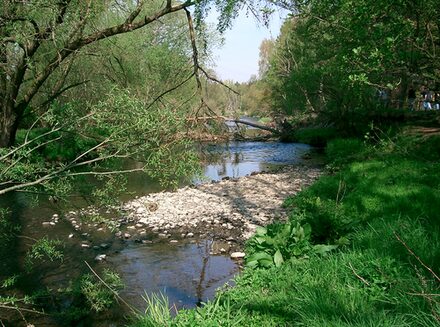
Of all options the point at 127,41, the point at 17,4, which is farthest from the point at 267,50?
the point at 17,4

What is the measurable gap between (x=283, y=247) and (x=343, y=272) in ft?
4.18

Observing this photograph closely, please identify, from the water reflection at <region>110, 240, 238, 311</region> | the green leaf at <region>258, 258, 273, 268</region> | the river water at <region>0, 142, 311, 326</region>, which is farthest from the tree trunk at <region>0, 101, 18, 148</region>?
the green leaf at <region>258, 258, 273, 268</region>

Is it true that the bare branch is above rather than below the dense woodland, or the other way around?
above

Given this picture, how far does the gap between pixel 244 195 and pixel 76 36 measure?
296 inches

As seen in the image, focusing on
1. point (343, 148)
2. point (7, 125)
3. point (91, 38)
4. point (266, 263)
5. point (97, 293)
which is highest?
point (91, 38)

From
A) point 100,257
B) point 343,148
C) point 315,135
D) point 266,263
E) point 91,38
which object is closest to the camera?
point 266,263

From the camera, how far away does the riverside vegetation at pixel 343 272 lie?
3.87m

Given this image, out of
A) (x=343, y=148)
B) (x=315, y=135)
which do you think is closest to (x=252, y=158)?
(x=315, y=135)

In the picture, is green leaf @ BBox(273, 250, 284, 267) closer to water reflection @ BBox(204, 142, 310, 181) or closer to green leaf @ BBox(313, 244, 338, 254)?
green leaf @ BBox(313, 244, 338, 254)

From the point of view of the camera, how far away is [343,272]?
4.89 meters

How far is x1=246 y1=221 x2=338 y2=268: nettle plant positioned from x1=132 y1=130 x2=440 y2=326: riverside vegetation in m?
0.01

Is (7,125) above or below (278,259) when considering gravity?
above

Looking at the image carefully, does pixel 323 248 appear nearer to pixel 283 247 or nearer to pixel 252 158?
pixel 283 247

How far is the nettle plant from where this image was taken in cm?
586
